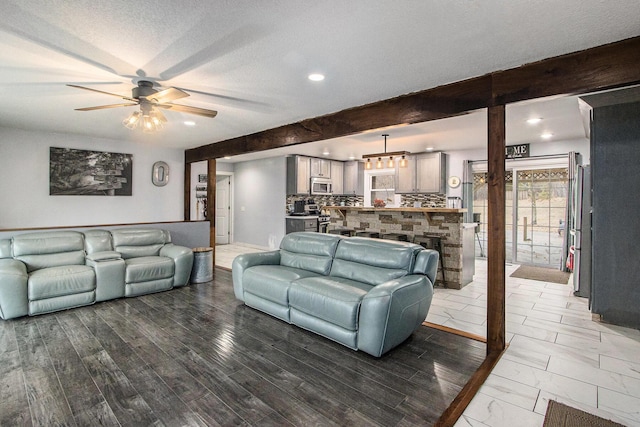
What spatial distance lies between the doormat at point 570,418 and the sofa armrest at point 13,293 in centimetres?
477

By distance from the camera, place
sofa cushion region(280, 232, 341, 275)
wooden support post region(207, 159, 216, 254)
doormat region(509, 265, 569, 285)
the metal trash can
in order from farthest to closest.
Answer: wooden support post region(207, 159, 216, 254), doormat region(509, 265, 569, 285), the metal trash can, sofa cushion region(280, 232, 341, 275)

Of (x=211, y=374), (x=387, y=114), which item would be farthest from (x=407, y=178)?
(x=211, y=374)

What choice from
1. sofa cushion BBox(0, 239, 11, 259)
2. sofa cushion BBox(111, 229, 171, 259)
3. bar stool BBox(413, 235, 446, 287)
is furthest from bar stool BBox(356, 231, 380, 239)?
sofa cushion BBox(0, 239, 11, 259)

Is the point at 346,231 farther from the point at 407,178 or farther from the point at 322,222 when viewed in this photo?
the point at 407,178

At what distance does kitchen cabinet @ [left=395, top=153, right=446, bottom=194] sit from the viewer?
7.11m

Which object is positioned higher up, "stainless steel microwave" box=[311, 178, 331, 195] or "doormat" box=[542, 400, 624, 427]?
"stainless steel microwave" box=[311, 178, 331, 195]

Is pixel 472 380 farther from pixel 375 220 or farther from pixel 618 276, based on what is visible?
pixel 375 220

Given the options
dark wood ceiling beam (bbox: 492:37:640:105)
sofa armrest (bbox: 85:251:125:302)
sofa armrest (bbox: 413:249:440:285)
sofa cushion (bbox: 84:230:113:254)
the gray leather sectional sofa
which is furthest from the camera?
sofa cushion (bbox: 84:230:113:254)

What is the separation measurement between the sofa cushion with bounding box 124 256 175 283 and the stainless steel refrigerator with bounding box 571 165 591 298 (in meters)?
5.52

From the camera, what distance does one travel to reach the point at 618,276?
344 cm

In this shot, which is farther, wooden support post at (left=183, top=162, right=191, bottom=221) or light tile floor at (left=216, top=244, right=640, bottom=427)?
wooden support post at (left=183, top=162, right=191, bottom=221)

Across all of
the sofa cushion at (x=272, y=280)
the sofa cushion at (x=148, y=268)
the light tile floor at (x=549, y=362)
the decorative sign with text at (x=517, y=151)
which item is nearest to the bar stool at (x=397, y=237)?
the light tile floor at (x=549, y=362)

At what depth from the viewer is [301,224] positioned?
7676mm

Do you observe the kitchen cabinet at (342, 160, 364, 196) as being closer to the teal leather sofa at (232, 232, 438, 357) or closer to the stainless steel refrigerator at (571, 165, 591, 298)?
the teal leather sofa at (232, 232, 438, 357)
